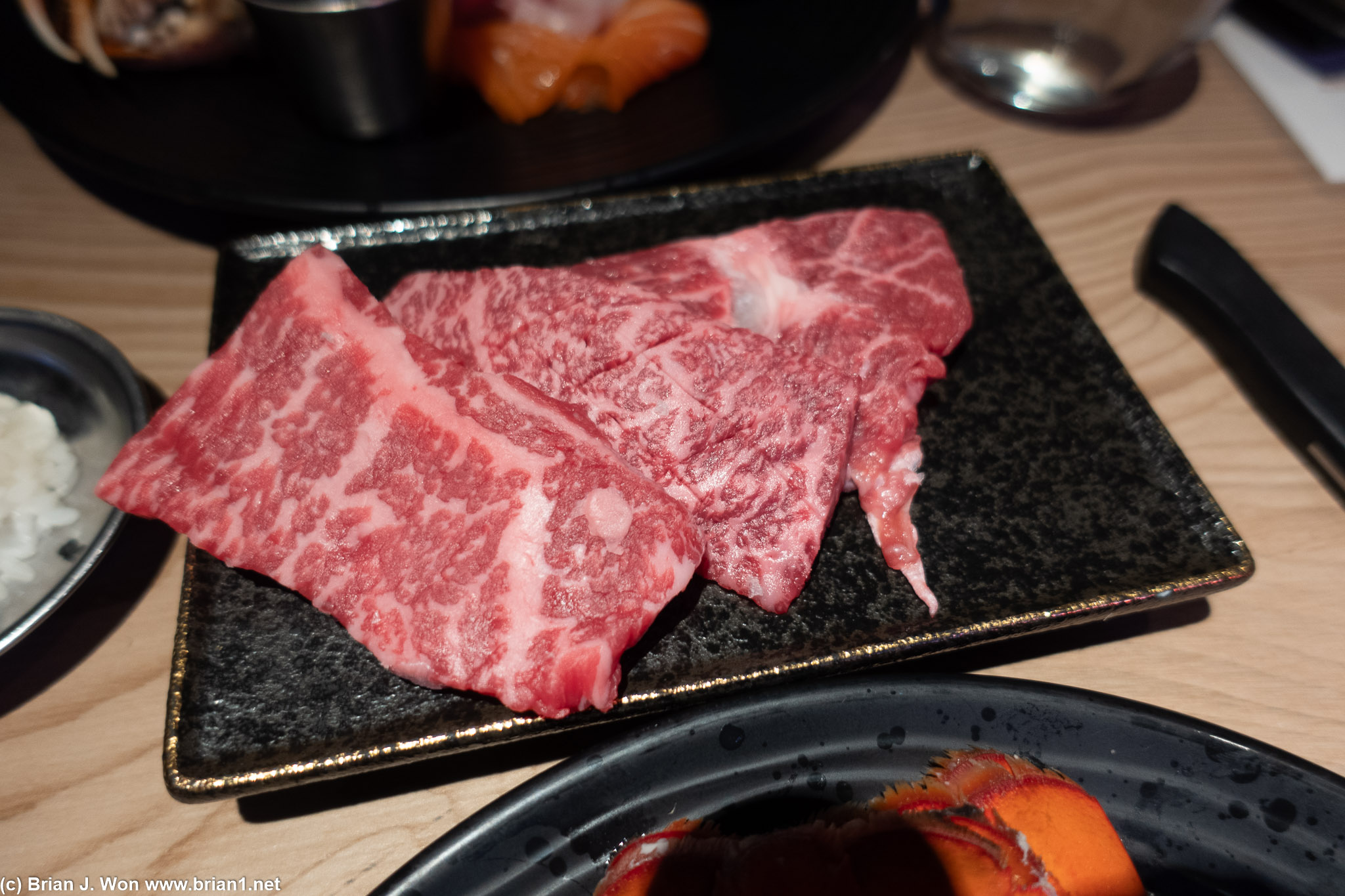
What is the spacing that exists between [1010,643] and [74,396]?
221 centimetres

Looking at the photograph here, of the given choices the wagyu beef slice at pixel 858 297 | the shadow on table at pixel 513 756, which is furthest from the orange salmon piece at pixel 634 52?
the shadow on table at pixel 513 756

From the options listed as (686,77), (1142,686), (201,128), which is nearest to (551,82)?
(686,77)

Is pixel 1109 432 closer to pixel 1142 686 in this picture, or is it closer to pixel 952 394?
pixel 952 394

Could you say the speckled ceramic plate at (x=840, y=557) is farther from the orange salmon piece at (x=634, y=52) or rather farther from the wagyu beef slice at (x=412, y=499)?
the orange salmon piece at (x=634, y=52)

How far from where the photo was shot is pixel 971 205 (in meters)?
2.33

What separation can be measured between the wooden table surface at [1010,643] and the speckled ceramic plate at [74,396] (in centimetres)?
12

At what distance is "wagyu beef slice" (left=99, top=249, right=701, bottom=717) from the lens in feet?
4.63

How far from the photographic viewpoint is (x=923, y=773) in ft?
4.40

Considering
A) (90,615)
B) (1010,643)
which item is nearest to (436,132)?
(90,615)

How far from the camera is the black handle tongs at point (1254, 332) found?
6.17ft

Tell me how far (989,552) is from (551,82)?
1.94 meters

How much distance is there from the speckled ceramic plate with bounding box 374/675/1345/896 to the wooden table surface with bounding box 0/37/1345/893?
273 mm

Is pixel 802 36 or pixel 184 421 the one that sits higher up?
pixel 802 36

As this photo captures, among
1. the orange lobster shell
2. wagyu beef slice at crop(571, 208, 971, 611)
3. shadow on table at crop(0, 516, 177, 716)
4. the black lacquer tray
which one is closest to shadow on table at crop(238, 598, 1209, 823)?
the orange lobster shell
